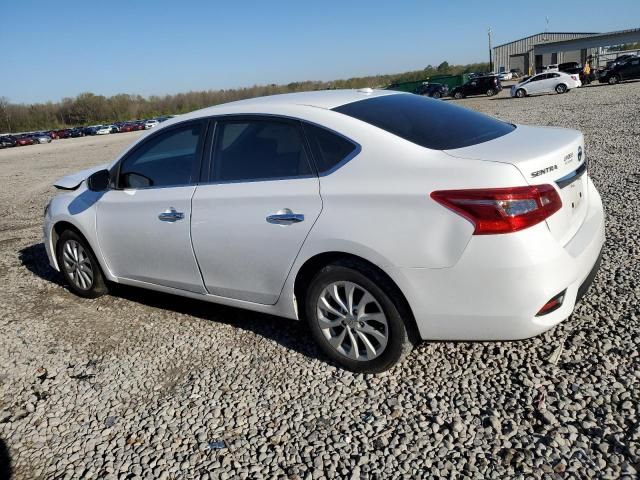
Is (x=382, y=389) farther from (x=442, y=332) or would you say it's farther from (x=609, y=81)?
(x=609, y=81)

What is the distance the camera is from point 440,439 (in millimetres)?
2494

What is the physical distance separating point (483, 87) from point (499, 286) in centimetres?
4203

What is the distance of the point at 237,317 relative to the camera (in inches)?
164

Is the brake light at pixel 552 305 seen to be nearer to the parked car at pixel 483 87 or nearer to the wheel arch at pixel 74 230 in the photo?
the wheel arch at pixel 74 230

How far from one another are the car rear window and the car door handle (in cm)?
136

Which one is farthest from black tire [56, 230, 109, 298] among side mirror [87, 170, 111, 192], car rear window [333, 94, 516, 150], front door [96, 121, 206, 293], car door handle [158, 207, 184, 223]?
car rear window [333, 94, 516, 150]

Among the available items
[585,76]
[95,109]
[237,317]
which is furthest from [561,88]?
[95,109]

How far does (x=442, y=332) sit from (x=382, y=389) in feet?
1.68

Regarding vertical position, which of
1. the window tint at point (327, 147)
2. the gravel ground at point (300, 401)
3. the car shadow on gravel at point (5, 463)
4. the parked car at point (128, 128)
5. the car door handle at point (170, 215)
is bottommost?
the parked car at point (128, 128)

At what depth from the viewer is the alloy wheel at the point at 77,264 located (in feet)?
15.4

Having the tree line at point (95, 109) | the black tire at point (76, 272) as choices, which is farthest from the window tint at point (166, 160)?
the tree line at point (95, 109)

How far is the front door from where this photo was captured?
3684 mm

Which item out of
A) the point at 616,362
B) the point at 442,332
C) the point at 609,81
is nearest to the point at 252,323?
the point at 442,332

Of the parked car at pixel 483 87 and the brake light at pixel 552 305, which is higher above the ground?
the brake light at pixel 552 305
